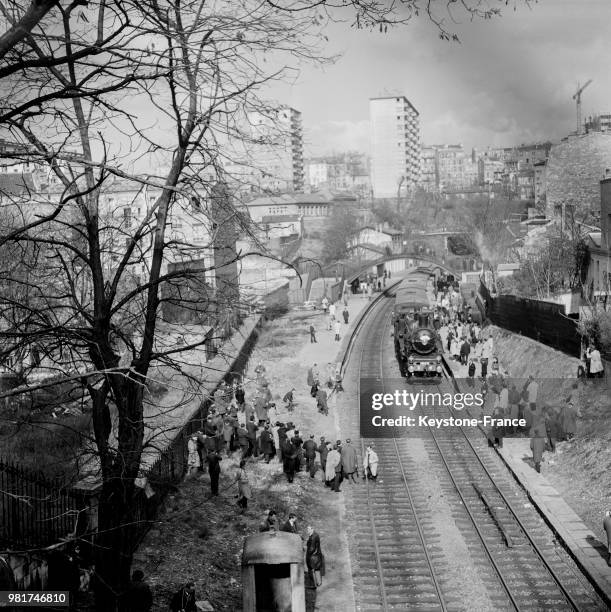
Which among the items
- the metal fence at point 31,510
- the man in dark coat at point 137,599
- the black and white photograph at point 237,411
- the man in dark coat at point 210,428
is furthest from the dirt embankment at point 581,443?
the metal fence at point 31,510

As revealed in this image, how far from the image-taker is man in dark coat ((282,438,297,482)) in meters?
18.6

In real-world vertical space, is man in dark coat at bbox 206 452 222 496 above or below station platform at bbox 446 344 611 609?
Result: above

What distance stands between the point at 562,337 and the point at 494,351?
23.9 feet

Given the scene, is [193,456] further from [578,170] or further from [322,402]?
[578,170]

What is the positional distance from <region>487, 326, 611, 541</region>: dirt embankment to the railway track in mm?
1012

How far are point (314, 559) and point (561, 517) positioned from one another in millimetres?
5514

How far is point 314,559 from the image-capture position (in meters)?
13.3

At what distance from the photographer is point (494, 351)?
3381cm

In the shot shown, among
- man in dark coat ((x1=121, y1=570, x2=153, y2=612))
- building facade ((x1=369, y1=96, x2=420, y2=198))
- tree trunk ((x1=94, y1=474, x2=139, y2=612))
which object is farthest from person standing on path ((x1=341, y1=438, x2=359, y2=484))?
building facade ((x1=369, y1=96, x2=420, y2=198))

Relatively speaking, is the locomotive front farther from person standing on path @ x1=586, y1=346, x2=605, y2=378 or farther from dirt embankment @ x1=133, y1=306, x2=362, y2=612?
person standing on path @ x1=586, y1=346, x2=605, y2=378

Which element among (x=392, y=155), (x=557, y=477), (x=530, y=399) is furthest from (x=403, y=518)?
(x=392, y=155)

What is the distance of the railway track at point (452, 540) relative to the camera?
1295 centimetres

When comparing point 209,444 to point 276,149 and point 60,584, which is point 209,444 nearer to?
point 60,584

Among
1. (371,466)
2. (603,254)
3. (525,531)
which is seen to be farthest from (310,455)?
(603,254)
